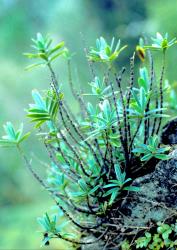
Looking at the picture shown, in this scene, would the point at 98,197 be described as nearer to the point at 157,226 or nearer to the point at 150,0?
the point at 157,226

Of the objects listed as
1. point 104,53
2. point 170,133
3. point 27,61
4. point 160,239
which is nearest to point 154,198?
point 160,239

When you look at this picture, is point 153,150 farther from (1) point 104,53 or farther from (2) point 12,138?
(2) point 12,138

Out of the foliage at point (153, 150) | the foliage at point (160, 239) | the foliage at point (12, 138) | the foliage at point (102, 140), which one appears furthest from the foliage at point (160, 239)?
the foliage at point (12, 138)

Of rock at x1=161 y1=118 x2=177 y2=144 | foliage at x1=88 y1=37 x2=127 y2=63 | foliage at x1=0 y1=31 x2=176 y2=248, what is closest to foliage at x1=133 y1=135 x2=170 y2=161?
foliage at x1=0 y1=31 x2=176 y2=248

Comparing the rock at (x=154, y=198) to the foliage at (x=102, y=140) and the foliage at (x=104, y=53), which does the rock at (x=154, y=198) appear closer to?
the foliage at (x=102, y=140)

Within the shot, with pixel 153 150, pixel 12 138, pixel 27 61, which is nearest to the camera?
pixel 153 150

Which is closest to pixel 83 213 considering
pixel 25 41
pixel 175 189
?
pixel 175 189
